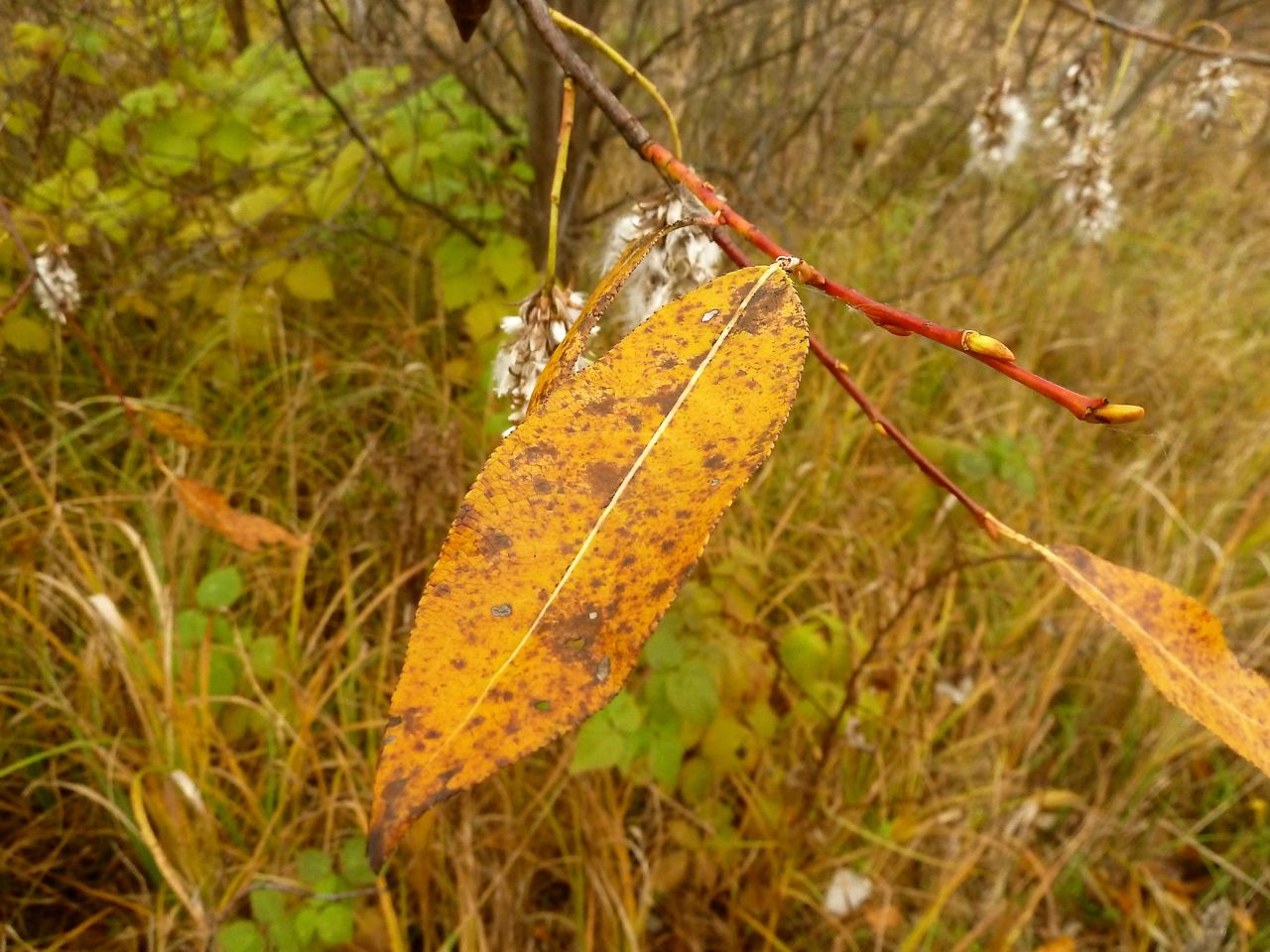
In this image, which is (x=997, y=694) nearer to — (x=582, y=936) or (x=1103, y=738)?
(x=1103, y=738)

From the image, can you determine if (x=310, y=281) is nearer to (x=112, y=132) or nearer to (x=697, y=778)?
(x=112, y=132)

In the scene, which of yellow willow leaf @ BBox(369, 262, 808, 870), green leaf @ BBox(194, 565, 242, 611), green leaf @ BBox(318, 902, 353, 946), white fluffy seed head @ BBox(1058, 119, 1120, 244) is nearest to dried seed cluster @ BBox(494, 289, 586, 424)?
yellow willow leaf @ BBox(369, 262, 808, 870)

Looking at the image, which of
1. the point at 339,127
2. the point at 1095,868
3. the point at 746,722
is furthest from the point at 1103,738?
the point at 339,127

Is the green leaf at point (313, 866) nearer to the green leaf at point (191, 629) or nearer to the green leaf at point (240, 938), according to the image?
the green leaf at point (240, 938)

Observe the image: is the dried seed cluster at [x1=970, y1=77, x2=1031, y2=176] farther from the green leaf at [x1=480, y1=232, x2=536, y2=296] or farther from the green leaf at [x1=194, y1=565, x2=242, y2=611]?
the green leaf at [x1=194, y1=565, x2=242, y2=611]

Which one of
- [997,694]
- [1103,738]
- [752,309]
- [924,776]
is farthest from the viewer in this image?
[1103,738]

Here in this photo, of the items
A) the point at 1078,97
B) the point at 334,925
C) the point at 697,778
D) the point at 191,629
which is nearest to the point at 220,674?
the point at 191,629

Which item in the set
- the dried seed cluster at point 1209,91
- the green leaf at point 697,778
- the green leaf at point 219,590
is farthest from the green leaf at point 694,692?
the dried seed cluster at point 1209,91

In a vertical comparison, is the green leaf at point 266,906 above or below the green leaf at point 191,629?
below
